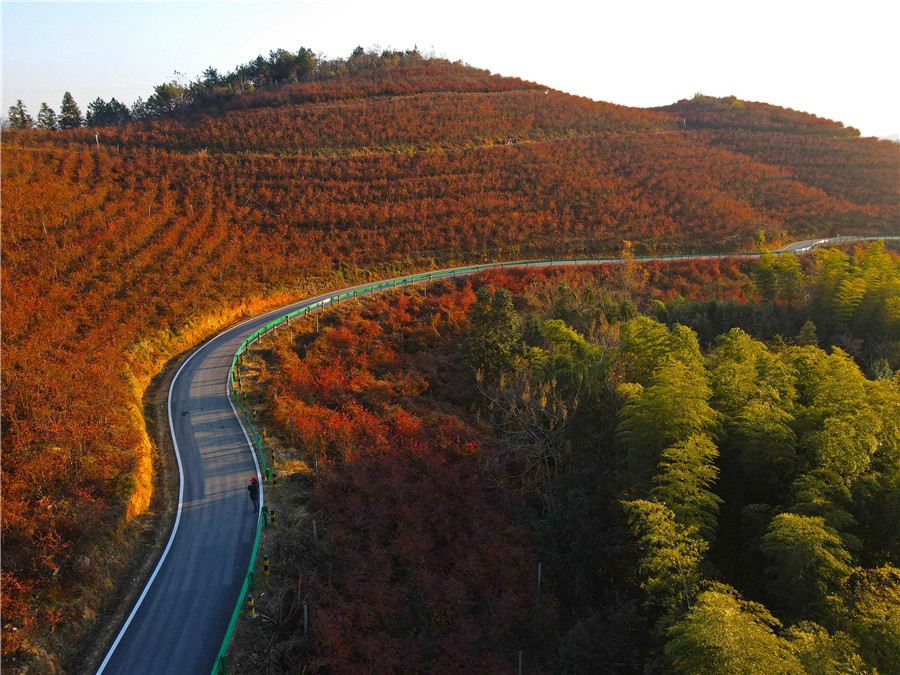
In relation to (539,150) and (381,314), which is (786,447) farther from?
(539,150)

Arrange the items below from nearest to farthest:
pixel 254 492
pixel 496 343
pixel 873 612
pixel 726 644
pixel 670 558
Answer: pixel 726 644 < pixel 873 612 < pixel 670 558 < pixel 254 492 < pixel 496 343

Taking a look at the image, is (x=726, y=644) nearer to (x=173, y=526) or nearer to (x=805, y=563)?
(x=805, y=563)

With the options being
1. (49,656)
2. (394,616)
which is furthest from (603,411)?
(49,656)

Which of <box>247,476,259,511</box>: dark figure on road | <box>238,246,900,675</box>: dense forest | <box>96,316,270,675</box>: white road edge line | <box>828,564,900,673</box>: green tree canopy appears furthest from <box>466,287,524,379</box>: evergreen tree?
<box>828,564,900,673</box>: green tree canopy

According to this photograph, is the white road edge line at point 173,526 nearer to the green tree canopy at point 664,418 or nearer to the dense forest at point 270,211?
the dense forest at point 270,211

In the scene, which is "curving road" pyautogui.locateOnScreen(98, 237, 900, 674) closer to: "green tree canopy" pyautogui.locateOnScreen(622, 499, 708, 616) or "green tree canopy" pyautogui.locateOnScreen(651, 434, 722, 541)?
"green tree canopy" pyautogui.locateOnScreen(622, 499, 708, 616)

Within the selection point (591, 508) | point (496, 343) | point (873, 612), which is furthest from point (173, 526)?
point (873, 612)
